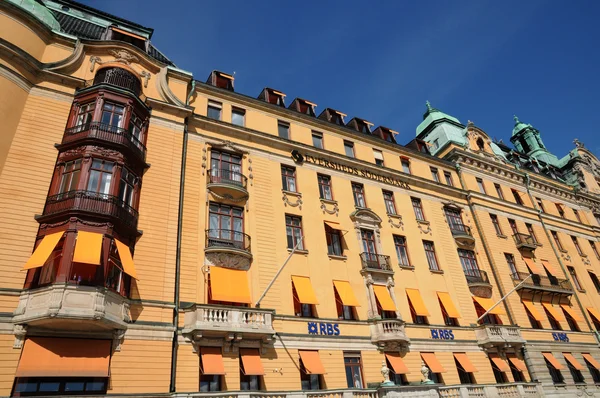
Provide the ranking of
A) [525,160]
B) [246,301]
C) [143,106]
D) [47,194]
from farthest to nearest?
[525,160] < [143,106] < [246,301] < [47,194]

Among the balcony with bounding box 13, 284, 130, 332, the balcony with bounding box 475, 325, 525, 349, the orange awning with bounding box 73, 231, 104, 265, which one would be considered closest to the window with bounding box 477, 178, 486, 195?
the balcony with bounding box 475, 325, 525, 349

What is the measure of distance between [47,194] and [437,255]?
92.7 ft

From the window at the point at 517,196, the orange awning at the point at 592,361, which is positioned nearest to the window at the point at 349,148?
the window at the point at 517,196

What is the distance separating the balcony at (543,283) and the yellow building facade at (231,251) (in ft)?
0.94

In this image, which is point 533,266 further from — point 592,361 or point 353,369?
point 353,369

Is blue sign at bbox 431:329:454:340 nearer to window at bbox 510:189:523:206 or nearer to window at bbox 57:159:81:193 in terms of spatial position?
window at bbox 510:189:523:206

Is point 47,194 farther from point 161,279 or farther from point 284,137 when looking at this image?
point 284,137

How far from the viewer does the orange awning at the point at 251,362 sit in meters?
20.2

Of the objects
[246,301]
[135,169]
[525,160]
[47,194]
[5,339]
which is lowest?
[5,339]

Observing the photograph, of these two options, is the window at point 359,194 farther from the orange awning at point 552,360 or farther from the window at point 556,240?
the window at point 556,240

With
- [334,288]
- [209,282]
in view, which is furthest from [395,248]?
[209,282]

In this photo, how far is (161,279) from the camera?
814 inches

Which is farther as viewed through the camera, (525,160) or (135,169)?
(525,160)

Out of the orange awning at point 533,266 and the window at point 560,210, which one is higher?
the window at point 560,210
